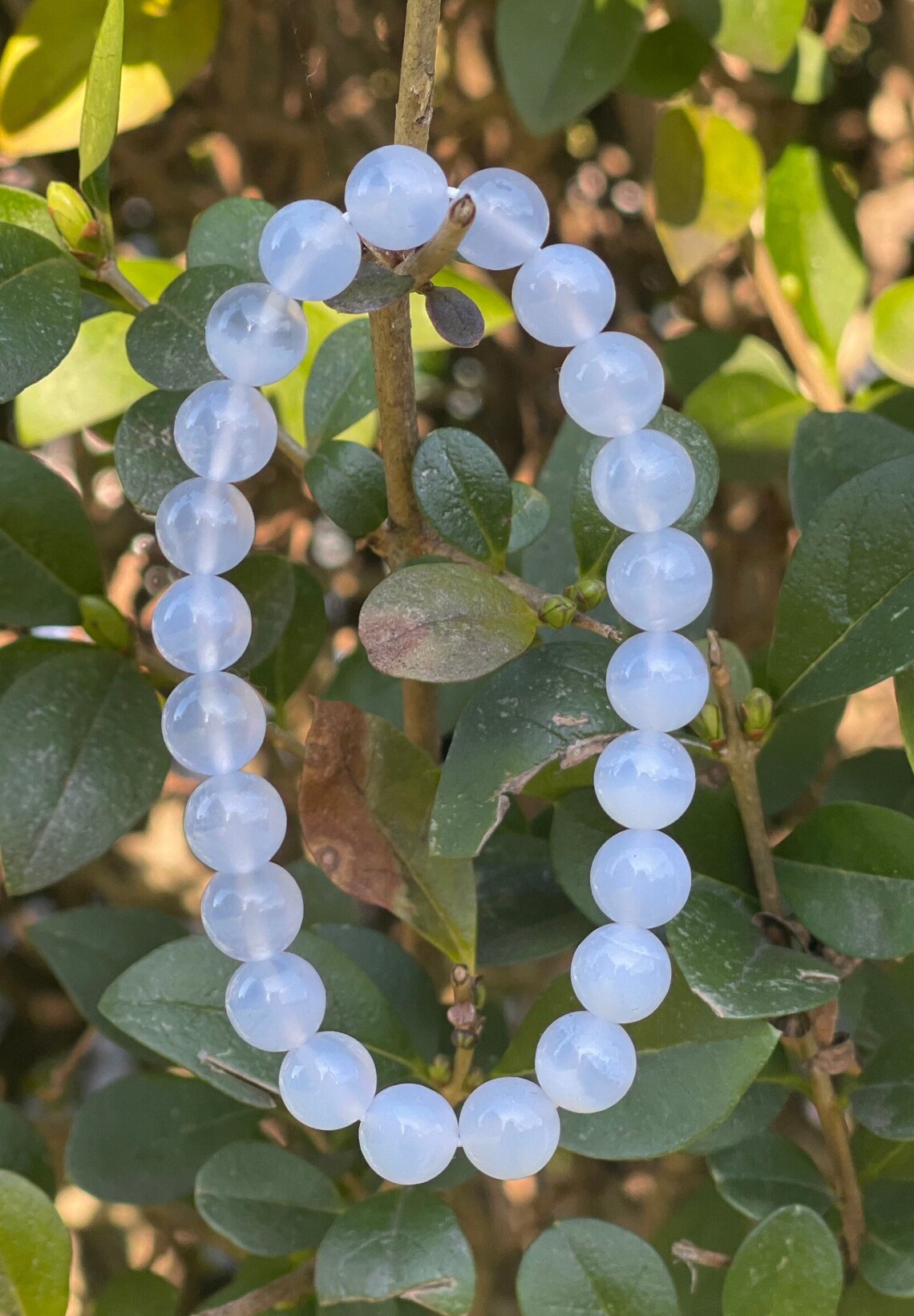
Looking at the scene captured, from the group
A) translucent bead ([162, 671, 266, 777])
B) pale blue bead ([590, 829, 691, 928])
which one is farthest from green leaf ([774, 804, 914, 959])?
translucent bead ([162, 671, 266, 777])

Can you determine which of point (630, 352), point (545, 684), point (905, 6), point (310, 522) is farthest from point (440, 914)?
point (905, 6)

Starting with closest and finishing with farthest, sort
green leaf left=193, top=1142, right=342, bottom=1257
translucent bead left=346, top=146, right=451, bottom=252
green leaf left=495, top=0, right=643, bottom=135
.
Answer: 1. translucent bead left=346, top=146, right=451, bottom=252
2. green leaf left=193, top=1142, right=342, bottom=1257
3. green leaf left=495, top=0, right=643, bottom=135

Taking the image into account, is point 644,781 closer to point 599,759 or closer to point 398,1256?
point 599,759

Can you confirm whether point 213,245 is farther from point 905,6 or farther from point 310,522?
point 905,6

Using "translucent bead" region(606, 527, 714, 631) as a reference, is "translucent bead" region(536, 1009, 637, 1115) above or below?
below

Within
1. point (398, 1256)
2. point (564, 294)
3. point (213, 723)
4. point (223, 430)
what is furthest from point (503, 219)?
point (398, 1256)

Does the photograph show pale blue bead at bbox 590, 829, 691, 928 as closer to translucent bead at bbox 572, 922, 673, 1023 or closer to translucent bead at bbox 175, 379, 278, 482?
translucent bead at bbox 572, 922, 673, 1023
